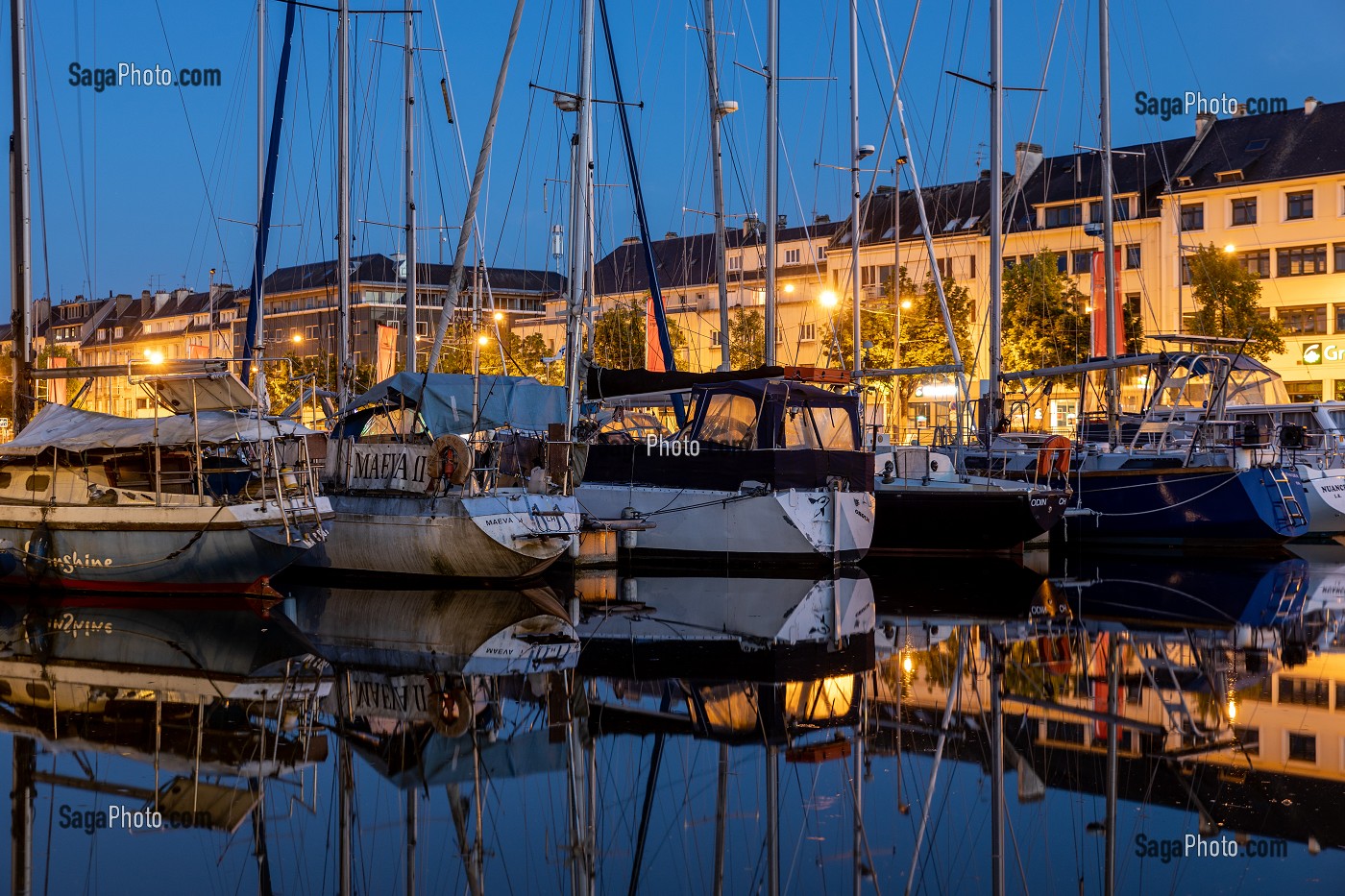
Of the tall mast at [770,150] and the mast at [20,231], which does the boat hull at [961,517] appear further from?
the mast at [20,231]

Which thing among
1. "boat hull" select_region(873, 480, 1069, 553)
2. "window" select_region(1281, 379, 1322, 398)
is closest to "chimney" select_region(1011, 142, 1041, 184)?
"window" select_region(1281, 379, 1322, 398)

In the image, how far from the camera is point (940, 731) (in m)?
12.8

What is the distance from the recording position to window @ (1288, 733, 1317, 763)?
11.7 meters

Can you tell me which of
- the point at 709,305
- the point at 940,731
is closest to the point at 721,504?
the point at 940,731

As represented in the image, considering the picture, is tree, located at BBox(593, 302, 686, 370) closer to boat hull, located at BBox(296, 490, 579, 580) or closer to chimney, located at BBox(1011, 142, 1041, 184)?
chimney, located at BBox(1011, 142, 1041, 184)

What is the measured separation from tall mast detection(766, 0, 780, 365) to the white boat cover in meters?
12.2

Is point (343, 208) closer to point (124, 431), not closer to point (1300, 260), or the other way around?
point (124, 431)

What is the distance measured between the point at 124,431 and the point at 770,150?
1632 cm

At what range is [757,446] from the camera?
1063 inches

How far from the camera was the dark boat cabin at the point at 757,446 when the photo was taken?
26719 millimetres

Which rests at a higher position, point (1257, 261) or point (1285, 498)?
point (1257, 261)

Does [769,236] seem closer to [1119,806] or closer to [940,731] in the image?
[940,731]

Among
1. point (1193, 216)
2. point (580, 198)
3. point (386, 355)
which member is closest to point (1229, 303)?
point (1193, 216)

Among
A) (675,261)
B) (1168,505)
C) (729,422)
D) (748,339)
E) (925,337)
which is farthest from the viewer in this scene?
(675,261)
